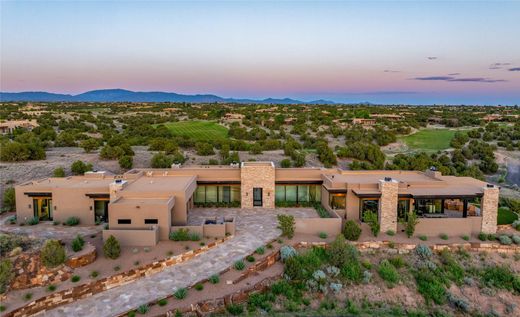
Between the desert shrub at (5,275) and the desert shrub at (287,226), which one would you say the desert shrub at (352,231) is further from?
the desert shrub at (5,275)

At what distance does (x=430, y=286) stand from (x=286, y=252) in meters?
6.45

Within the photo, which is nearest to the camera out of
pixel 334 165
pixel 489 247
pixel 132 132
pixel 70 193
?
pixel 489 247

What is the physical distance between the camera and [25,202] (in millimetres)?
21109

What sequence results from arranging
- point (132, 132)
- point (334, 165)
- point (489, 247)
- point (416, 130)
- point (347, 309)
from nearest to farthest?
point (347, 309), point (489, 247), point (334, 165), point (132, 132), point (416, 130)

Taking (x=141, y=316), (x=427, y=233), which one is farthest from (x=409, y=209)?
(x=141, y=316)

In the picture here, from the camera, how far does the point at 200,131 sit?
185ft

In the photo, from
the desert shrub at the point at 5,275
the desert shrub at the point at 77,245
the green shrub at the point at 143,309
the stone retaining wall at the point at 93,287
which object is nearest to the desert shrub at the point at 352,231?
the stone retaining wall at the point at 93,287

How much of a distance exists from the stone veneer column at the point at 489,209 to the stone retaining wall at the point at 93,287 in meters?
15.5

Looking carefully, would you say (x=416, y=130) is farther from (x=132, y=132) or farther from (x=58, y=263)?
(x=58, y=263)

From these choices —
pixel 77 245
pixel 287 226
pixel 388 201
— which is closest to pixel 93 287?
pixel 77 245

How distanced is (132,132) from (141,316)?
137 ft

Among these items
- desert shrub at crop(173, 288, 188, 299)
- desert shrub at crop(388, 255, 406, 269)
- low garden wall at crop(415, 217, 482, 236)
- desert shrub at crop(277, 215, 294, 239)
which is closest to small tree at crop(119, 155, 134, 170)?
desert shrub at crop(277, 215, 294, 239)

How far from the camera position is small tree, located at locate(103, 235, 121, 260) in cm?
1603

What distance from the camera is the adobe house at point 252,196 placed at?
753 inches
